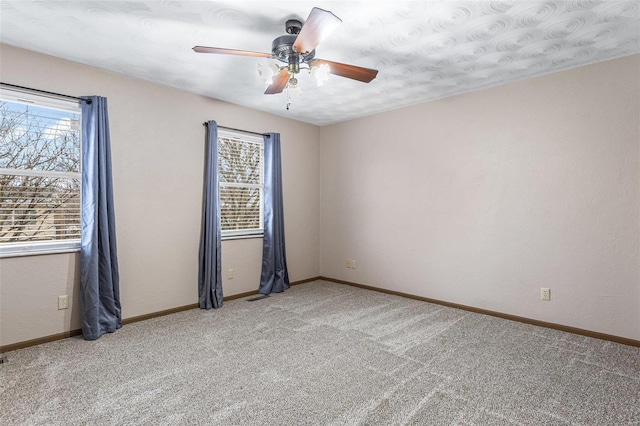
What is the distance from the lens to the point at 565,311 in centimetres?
330

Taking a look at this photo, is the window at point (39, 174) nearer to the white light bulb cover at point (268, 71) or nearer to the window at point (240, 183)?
the window at point (240, 183)

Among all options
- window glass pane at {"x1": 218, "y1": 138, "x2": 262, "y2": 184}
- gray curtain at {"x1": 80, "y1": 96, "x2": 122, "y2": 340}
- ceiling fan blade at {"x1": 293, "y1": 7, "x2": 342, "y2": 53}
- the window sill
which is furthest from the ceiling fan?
the window sill

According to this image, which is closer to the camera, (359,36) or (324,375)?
(324,375)

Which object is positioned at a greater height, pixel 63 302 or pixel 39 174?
pixel 39 174

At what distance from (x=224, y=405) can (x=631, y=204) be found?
355 centimetres

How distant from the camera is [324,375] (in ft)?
8.02

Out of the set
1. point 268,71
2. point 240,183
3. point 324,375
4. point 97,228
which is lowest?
point 324,375

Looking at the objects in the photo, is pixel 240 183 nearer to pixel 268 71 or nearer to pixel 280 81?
pixel 280 81

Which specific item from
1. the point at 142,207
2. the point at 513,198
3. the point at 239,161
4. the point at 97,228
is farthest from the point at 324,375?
the point at 239,161

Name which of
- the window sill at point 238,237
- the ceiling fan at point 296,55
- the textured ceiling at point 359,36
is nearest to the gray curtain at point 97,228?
the textured ceiling at point 359,36

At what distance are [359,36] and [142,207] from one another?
8.68 feet

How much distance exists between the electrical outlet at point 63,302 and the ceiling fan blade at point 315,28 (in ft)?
9.54

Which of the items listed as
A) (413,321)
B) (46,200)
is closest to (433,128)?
(413,321)

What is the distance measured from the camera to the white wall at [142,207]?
9.54ft
